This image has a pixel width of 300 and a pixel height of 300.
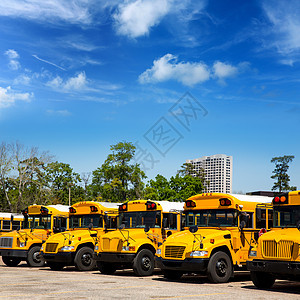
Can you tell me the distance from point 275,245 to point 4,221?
2151cm

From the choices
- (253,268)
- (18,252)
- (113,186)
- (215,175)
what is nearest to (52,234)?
(18,252)

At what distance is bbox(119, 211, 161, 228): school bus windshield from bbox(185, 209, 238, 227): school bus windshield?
1.50m

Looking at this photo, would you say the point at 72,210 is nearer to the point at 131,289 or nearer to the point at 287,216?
the point at 131,289

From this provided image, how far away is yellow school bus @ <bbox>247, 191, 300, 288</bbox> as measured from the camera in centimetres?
1203

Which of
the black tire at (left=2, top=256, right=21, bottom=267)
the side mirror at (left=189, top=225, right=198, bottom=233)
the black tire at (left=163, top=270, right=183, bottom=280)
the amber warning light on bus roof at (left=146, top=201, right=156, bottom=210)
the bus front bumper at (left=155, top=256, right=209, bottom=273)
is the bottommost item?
the black tire at (left=2, top=256, right=21, bottom=267)

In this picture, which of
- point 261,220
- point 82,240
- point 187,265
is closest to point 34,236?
point 82,240

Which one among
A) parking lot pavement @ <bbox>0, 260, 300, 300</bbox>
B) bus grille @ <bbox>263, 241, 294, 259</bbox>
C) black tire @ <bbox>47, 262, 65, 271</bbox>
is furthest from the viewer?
black tire @ <bbox>47, 262, 65, 271</bbox>

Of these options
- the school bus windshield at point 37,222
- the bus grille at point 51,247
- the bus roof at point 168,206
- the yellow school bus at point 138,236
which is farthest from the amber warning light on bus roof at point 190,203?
the school bus windshield at point 37,222

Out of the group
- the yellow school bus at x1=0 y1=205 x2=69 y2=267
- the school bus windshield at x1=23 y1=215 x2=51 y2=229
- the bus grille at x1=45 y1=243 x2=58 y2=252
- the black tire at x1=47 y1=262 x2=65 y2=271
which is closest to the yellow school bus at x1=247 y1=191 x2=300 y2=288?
the bus grille at x1=45 y1=243 x2=58 y2=252

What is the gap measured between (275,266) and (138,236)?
6.10m

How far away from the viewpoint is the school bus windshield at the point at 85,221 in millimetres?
20531

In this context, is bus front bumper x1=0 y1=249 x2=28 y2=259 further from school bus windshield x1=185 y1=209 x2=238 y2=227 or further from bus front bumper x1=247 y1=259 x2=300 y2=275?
bus front bumper x1=247 y1=259 x2=300 y2=275

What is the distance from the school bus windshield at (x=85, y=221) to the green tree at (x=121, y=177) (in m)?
33.6

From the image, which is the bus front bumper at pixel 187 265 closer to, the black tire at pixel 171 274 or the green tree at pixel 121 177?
the black tire at pixel 171 274
